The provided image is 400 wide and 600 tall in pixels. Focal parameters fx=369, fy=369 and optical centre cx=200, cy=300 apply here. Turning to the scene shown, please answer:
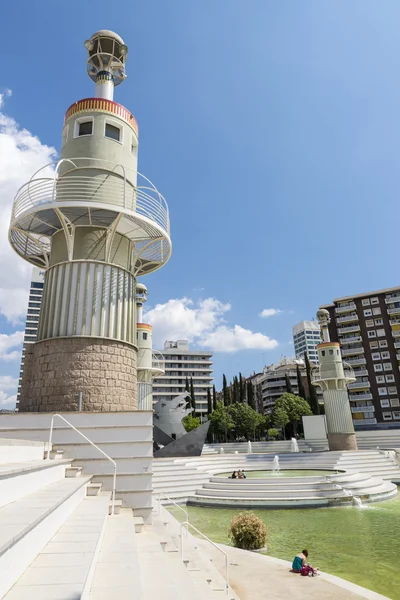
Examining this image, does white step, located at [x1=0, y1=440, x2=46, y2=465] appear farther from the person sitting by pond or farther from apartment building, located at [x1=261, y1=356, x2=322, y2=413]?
apartment building, located at [x1=261, y1=356, x2=322, y2=413]

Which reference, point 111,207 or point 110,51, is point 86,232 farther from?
point 110,51

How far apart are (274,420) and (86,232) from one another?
42390 millimetres

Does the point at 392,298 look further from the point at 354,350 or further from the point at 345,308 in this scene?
the point at 354,350

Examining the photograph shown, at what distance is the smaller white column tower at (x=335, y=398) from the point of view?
2927 cm

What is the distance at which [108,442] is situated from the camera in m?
8.47

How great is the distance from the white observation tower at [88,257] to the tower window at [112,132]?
39 millimetres

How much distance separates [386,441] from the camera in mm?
35531

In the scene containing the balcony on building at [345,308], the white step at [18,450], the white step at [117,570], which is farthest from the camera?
the balcony on building at [345,308]

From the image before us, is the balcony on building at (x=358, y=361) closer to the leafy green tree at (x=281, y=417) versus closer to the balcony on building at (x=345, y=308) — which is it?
the balcony on building at (x=345, y=308)

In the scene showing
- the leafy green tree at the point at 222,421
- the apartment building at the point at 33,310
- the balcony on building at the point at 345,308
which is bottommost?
the leafy green tree at the point at 222,421

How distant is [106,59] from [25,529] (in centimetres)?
1826

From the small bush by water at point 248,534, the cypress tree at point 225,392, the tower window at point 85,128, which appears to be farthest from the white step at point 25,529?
the cypress tree at point 225,392

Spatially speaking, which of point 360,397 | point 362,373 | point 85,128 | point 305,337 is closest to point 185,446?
point 85,128

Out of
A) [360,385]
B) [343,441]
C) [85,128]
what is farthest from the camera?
[360,385]
